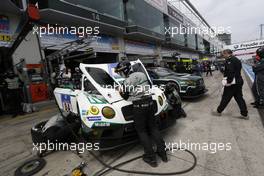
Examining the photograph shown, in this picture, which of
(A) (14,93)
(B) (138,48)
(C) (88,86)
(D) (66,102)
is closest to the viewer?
(C) (88,86)

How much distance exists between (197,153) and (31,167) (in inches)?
116

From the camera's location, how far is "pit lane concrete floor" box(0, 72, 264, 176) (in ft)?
9.34

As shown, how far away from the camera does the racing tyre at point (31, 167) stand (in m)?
3.10

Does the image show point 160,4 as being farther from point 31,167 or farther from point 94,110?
point 31,167

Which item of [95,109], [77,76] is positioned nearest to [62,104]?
[77,76]

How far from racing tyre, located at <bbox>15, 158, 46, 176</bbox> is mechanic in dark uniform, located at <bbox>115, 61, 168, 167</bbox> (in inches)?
72.7

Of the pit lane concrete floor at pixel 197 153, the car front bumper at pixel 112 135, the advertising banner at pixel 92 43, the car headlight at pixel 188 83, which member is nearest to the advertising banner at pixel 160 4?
the advertising banner at pixel 92 43

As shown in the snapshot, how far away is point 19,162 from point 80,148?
44.8 inches

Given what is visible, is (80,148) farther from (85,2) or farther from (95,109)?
(85,2)

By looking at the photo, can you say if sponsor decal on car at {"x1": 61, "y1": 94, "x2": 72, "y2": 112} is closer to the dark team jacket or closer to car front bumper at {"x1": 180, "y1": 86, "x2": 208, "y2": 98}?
the dark team jacket

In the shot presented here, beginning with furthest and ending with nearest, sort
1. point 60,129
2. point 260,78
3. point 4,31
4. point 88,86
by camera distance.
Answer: point 4,31
point 260,78
point 88,86
point 60,129

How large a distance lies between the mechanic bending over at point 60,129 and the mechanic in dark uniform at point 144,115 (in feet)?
4.69

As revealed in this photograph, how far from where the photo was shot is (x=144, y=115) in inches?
124

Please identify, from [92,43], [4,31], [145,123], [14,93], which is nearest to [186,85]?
[145,123]
